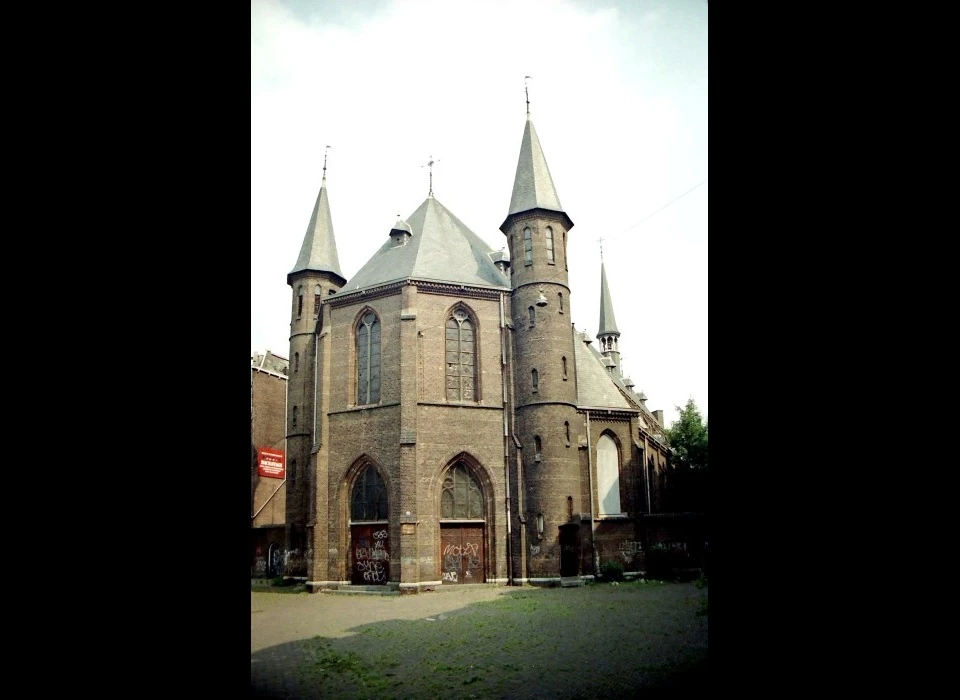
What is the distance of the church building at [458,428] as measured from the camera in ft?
85.8

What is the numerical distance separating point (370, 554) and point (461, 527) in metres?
3.68

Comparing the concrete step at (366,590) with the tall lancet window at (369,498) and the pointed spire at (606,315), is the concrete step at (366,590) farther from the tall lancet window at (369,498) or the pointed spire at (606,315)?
the pointed spire at (606,315)

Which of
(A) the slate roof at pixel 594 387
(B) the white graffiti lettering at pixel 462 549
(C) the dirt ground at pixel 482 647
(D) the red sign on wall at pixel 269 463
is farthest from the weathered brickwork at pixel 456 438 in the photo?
(D) the red sign on wall at pixel 269 463

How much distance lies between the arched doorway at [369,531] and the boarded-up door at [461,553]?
2181 millimetres

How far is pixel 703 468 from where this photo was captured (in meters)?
40.9

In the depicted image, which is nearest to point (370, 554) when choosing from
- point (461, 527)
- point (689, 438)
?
point (461, 527)

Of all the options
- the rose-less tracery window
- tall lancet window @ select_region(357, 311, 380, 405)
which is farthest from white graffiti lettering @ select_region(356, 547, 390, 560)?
tall lancet window @ select_region(357, 311, 380, 405)

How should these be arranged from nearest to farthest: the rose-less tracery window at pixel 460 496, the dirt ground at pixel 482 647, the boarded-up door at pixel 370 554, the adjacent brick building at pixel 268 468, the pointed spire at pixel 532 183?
the dirt ground at pixel 482 647
the boarded-up door at pixel 370 554
the rose-less tracery window at pixel 460 496
the pointed spire at pixel 532 183
the adjacent brick building at pixel 268 468

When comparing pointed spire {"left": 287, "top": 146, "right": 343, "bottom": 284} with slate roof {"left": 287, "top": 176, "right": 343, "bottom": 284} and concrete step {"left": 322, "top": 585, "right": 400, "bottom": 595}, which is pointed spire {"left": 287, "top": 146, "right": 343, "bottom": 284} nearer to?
slate roof {"left": 287, "top": 176, "right": 343, "bottom": 284}
